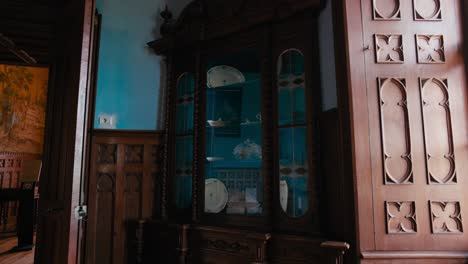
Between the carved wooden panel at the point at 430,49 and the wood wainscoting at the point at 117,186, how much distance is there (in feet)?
6.84

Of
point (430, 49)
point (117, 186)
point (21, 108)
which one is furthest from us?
point (21, 108)

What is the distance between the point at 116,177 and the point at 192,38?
1.33 meters

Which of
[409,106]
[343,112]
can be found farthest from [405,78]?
[343,112]

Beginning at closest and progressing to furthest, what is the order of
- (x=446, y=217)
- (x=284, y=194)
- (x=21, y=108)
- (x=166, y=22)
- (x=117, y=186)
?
(x=446, y=217) < (x=284, y=194) < (x=117, y=186) < (x=166, y=22) < (x=21, y=108)

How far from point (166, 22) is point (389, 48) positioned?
190 centimetres

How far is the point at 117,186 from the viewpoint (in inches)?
113

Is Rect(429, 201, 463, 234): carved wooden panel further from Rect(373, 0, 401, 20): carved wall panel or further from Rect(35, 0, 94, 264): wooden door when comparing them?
Rect(35, 0, 94, 264): wooden door

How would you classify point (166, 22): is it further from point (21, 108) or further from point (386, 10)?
point (21, 108)

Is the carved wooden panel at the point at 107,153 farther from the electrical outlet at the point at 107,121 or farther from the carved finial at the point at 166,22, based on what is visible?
the carved finial at the point at 166,22

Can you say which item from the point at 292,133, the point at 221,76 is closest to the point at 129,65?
the point at 221,76

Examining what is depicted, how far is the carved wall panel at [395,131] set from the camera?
179 cm

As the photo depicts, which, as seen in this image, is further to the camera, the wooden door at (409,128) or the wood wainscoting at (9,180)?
the wood wainscoting at (9,180)

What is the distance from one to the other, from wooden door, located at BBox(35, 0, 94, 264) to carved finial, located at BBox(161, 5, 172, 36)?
4.53 feet

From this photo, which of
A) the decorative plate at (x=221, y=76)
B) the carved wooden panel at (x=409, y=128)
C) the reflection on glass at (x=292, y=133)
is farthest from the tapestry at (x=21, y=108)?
the carved wooden panel at (x=409, y=128)
